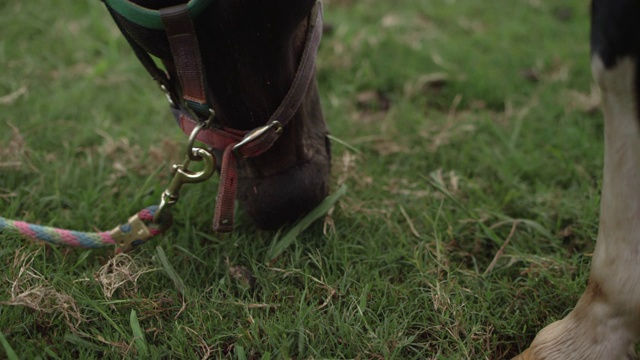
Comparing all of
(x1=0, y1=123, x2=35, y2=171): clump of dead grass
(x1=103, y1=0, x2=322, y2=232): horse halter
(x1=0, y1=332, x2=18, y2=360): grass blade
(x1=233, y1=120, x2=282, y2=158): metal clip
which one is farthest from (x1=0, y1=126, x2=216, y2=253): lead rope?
(x1=0, y1=123, x2=35, y2=171): clump of dead grass

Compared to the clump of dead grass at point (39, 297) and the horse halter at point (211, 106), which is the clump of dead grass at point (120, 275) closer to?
the clump of dead grass at point (39, 297)

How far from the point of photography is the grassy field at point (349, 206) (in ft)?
5.26

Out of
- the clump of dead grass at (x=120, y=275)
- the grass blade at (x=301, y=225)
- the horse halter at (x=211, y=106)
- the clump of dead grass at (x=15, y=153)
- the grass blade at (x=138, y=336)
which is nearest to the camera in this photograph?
the horse halter at (x=211, y=106)

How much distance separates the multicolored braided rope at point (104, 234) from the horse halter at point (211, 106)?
0.41 feet

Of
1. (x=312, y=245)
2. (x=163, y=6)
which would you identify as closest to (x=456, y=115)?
(x=312, y=245)

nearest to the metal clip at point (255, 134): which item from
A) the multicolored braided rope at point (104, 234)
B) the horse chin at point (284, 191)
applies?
the horse chin at point (284, 191)

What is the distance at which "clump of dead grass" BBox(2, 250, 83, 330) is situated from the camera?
1.55 metres

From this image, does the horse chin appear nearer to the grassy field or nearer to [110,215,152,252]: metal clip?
the grassy field

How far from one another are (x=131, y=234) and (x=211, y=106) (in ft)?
1.57

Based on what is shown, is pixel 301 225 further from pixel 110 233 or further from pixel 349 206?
pixel 110 233

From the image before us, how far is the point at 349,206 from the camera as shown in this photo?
2.09 m

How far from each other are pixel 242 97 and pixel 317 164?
368mm

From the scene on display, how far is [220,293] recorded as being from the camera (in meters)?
1.74

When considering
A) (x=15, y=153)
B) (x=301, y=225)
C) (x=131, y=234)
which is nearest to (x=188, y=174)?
(x=131, y=234)
